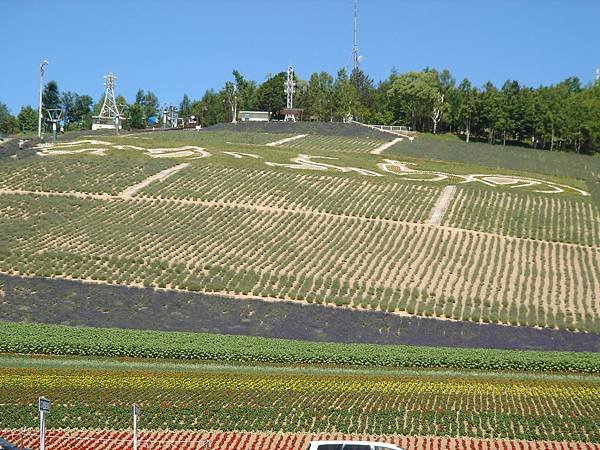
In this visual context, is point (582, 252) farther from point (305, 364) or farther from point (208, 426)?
point (208, 426)

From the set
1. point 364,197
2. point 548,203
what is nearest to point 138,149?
point 364,197

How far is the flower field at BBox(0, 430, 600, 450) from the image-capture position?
26.2 m

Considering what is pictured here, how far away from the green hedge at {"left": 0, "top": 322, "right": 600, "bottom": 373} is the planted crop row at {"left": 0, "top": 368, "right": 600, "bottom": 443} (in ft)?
16.1

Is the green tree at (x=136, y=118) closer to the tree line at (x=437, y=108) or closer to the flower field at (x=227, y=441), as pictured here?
the tree line at (x=437, y=108)

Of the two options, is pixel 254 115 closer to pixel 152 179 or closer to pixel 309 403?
pixel 152 179

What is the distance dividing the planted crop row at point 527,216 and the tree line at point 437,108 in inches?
2412

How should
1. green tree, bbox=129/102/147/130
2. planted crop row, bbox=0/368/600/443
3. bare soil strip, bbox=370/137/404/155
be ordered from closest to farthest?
planted crop row, bbox=0/368/600/443 → bare soil strip, bbox=370/137/404/155 → green tree, bbox=129/102/147/130

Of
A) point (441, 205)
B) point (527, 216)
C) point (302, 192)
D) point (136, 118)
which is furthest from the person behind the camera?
point (136, 118)

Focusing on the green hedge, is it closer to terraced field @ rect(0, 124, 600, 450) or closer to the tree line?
terraced field @ rect(0, 124, 600, 450)

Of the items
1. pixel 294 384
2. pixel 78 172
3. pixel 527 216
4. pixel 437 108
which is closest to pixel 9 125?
pixel 437 108

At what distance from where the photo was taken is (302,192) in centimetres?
7656

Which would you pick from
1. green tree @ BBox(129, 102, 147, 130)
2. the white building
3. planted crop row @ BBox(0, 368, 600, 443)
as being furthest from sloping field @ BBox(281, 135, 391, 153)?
planted crop row @ BBox(0, 368, 600, 443)

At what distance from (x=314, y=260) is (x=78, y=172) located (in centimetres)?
3009

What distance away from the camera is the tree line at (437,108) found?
13888cm
